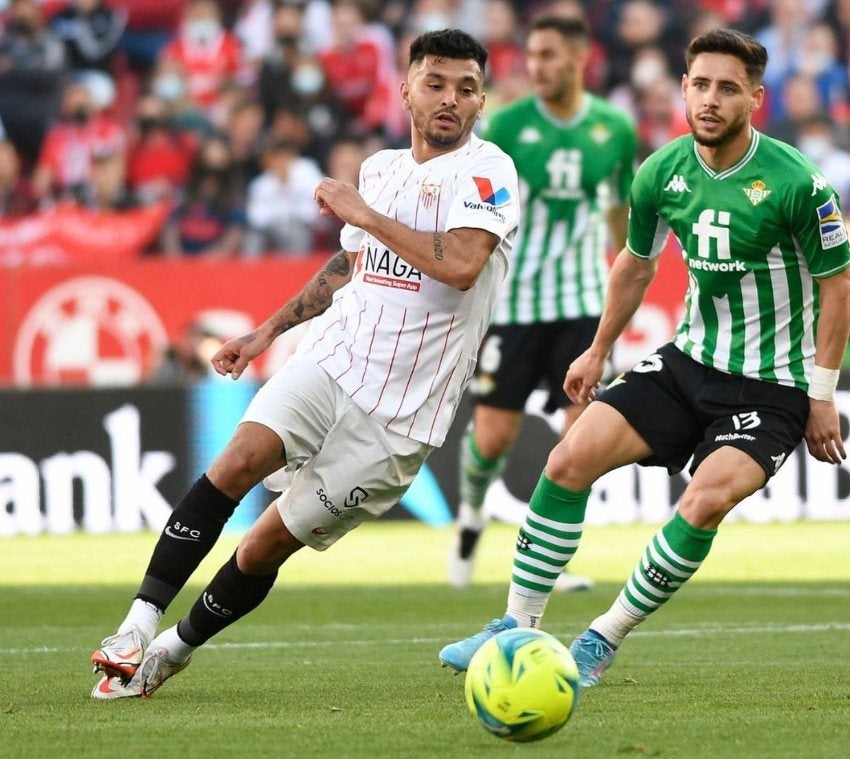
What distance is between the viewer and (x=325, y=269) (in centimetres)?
634

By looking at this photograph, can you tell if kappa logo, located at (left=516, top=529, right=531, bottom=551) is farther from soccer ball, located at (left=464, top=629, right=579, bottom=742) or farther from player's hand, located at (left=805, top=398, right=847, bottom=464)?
soccer ball, located at (left=464, top=629, right=579, bottom=742)

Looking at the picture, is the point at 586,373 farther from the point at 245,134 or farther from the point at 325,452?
the point at 245,134

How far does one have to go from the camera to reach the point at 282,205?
1639 centimetres

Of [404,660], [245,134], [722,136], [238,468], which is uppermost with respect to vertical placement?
[722,136]

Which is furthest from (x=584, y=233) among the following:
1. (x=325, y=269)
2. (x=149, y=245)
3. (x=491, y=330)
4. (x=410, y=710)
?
(x=149, y=245)

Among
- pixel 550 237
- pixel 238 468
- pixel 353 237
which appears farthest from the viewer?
pixel 550 237

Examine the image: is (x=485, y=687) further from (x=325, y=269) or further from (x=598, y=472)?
(x=325, y=269)

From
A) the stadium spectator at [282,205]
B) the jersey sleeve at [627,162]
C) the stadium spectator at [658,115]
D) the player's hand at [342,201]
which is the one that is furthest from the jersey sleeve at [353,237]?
the stadium spectator at [658,115]

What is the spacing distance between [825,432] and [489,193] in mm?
1380

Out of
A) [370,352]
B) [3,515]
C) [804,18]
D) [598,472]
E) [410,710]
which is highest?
[804,18]

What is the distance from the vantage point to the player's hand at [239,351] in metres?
5.98

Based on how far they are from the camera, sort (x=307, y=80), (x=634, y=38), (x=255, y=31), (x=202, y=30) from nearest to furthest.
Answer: (x=307, y=80)
(x=634, y=38)
(x=202, y=30)
(x=255, y=31)

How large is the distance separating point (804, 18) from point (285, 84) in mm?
5458

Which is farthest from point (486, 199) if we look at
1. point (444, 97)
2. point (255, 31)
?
point (255, 31)
